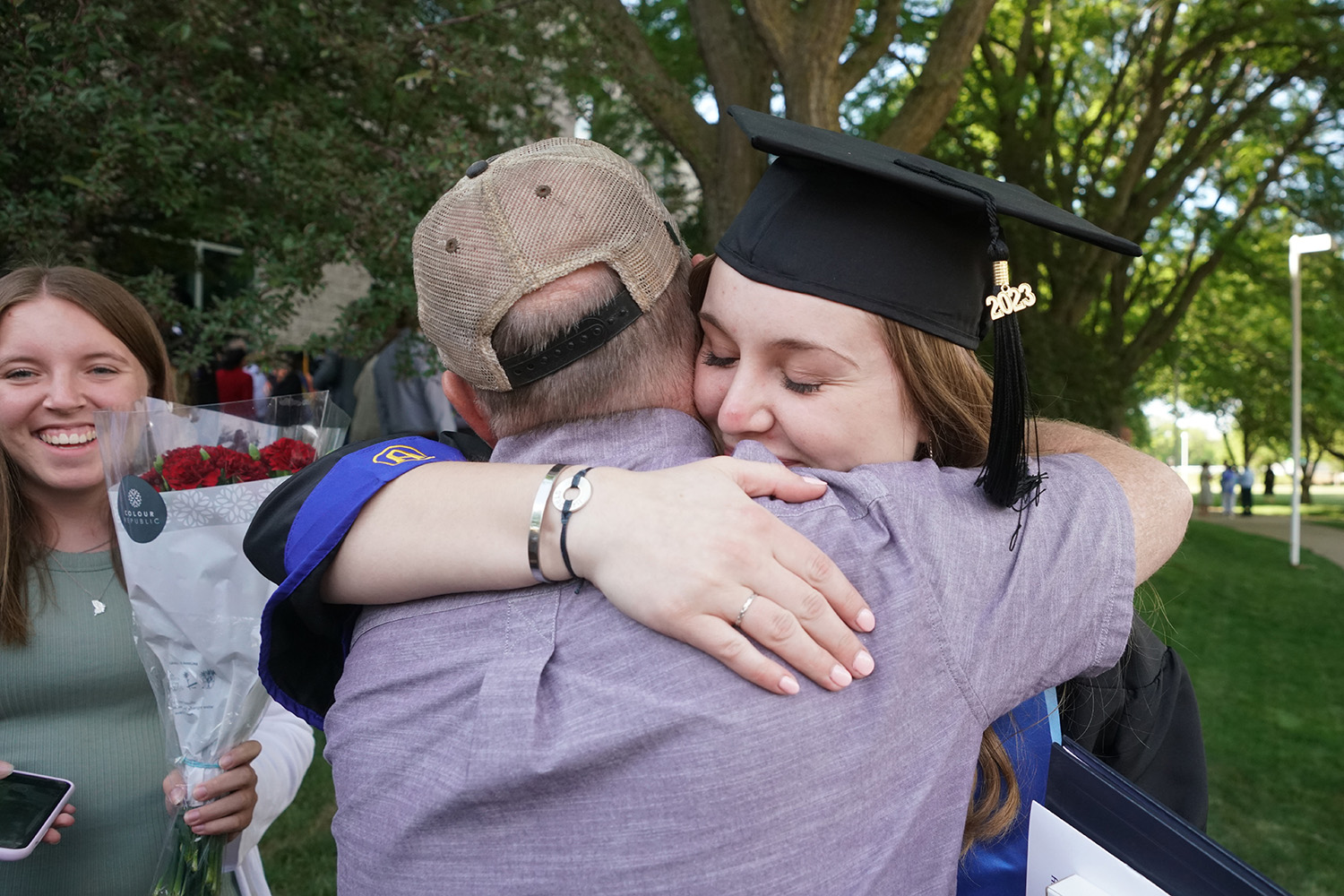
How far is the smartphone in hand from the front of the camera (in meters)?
1.89

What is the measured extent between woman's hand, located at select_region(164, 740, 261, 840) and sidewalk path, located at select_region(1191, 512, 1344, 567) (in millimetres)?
17397

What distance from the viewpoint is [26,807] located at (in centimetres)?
198

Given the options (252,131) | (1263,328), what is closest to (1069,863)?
(252,131)

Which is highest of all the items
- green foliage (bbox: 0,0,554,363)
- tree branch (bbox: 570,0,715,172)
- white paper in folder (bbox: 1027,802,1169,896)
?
tree branch (bbox: 570,0,715,172)

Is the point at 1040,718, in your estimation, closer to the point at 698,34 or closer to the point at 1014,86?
the point at 698,34

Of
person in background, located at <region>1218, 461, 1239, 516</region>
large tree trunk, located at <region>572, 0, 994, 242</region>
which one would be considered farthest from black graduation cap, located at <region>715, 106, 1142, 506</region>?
person in background, located at <region>1218, 461, 1239, 516</region>

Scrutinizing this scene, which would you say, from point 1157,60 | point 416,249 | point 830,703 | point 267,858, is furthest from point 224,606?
point 1157,60

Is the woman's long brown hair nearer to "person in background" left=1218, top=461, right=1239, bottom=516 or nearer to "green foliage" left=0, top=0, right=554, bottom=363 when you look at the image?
"green foliage" left=0, top=0, right=554, bottom=363

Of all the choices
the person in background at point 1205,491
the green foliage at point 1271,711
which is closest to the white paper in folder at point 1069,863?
the green foliage at point 1271,711

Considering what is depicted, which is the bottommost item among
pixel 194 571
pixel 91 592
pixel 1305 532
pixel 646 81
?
pixel 1305 532

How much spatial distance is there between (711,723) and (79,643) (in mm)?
1853

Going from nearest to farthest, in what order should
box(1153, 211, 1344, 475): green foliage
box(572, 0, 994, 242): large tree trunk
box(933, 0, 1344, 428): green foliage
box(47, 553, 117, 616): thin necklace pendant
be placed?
Result: box(47, 553, 117, 616): thin necklace pendant
box(572, 0, 994, 242): large tree trunk
box(933, 0, 1344, 428): green foliage
box(1153, 211, 1344, 475): green foliage

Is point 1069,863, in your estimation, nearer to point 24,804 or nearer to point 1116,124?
point 24,804

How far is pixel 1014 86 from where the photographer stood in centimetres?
1277
